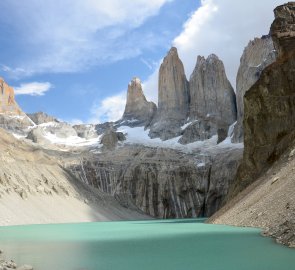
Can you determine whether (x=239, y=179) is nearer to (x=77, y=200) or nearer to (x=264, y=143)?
(x=264, y=143)

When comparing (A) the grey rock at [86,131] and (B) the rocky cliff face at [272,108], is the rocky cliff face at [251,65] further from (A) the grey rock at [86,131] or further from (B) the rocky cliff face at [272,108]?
(A) the grey rock at [86,131]

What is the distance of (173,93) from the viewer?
148 meters

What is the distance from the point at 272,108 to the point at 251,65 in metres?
72.0

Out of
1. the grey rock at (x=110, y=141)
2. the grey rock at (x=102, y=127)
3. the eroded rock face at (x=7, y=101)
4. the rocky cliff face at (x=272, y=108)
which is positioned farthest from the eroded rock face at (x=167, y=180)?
the eroded rock face at (x=7, y=101)

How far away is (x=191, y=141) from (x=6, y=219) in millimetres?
86962

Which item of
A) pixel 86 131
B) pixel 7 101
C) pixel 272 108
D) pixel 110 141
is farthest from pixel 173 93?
pixel 272 108

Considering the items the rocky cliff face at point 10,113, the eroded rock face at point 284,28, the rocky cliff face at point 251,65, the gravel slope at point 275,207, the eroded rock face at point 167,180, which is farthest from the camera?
the rocky cliff face at point 10,113

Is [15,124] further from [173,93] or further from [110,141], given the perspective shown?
[173,93]

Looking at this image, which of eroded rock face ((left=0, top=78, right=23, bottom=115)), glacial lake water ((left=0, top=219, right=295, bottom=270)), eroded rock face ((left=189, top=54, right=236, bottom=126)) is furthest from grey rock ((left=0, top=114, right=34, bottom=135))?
glacial lake water ((left=0, top=219, right=295, bottom=270))

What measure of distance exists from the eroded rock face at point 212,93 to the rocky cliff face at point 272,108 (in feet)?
251

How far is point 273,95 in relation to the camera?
52.6 metres

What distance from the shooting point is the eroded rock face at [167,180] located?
101188 mm

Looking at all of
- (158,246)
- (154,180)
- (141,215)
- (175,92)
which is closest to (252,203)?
(158,246)

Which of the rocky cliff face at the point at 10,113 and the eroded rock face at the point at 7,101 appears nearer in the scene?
the rocky cliff face at the point at 10,113
